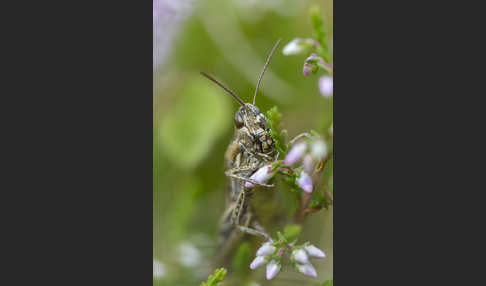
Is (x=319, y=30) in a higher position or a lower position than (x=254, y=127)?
higher

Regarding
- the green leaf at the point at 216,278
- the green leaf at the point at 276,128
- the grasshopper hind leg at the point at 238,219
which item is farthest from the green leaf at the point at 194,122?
the green leaf at the point at 216,278

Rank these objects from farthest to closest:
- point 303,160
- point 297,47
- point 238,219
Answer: point 238,219, point 297,47, point 303,160

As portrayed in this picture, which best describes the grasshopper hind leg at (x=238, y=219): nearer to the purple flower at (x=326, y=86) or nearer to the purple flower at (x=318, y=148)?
the purple flower at (x=318, y=148)

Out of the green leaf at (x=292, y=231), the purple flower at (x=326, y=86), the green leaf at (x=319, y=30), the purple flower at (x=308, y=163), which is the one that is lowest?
the green leaf at (x=292, y=231)

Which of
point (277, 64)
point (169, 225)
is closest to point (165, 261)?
point (169, 225)

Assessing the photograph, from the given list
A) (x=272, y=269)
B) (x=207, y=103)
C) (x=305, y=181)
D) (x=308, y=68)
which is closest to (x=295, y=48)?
(x=308, y=68)

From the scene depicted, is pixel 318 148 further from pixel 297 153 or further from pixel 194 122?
pixel 194 122

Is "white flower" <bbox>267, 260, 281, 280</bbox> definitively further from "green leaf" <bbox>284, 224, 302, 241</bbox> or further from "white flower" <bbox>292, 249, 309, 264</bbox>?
"green leaf" <bbox>284, 224, 302, 241</bbox>

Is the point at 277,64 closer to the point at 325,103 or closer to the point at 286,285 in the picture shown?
the point at 325,103
